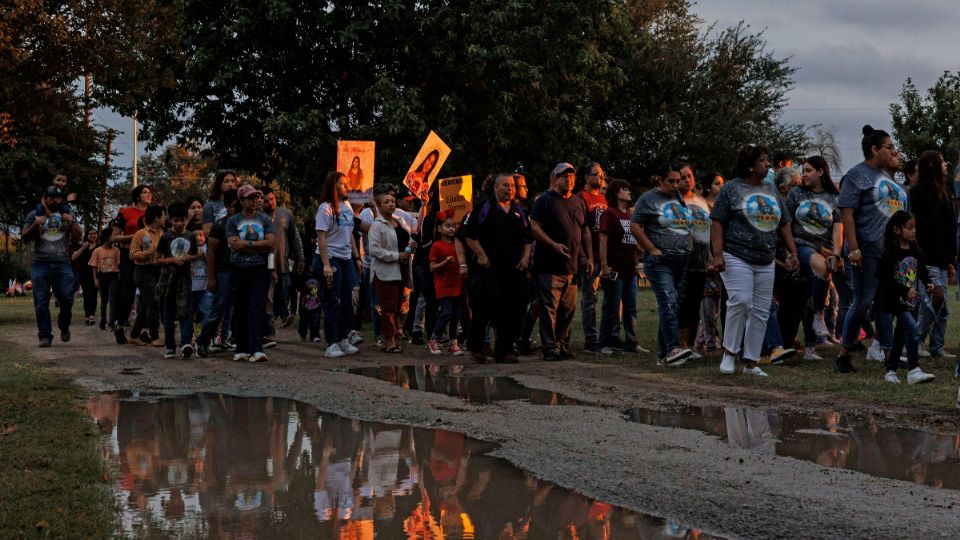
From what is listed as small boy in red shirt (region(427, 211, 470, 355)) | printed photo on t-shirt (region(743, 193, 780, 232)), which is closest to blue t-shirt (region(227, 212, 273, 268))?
small boy in red shirt (region(427, 211, 470, 355))

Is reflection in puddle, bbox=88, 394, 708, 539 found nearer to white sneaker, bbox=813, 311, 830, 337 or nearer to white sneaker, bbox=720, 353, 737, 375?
white sneaker, bbox=720, 353, 737, 375

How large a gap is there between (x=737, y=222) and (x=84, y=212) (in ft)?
148

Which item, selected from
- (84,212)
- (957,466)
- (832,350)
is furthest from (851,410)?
(84,212)

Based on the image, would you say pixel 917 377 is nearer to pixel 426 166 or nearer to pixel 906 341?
pixel 906 341

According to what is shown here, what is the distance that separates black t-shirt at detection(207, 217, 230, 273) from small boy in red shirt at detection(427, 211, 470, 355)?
90.2 inches

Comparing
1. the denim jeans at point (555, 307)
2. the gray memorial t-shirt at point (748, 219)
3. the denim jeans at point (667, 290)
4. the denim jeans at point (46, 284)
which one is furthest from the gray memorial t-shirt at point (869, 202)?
the denim jeans at point (46, 284)

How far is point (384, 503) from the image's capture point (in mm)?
5500

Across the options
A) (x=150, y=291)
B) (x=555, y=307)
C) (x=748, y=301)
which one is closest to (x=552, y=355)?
(x=555, y=307)

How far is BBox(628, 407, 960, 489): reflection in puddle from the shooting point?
245 inches

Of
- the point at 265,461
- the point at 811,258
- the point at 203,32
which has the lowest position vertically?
the point at 265,461

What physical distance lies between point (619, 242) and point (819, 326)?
7.97 ft

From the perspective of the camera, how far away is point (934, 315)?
37.9 feet

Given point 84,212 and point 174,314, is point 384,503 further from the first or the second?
point 84,212

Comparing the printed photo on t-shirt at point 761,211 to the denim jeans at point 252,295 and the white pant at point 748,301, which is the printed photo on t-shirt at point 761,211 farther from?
the denim jeans at point 252,295
